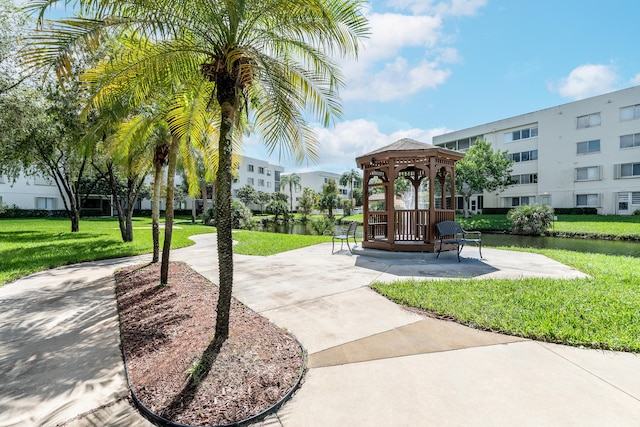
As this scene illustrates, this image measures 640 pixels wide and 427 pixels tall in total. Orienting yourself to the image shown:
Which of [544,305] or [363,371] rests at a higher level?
[544,305]

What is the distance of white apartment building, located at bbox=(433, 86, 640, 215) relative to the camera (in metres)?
28.0

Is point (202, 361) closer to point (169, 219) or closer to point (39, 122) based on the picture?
point (169, 219)

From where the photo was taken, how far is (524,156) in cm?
3625

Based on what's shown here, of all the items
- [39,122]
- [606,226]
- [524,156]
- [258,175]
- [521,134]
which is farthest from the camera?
[258,175]

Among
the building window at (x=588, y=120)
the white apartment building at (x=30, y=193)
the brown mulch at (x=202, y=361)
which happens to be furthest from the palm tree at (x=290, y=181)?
the brown mulch at (x=202, y=361)

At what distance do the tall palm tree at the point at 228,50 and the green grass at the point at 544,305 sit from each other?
3.43m

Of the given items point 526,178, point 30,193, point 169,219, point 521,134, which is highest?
point 521,134

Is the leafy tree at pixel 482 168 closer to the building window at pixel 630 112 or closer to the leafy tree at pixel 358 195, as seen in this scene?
the building window at pixel 630 112

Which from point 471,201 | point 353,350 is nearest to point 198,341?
point 353,350

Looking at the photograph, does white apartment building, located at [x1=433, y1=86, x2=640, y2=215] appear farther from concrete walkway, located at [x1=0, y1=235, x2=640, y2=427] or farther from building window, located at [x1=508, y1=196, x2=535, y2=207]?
concrete walkway, located at [x1=0, y1=235, x2=640, y2=427]

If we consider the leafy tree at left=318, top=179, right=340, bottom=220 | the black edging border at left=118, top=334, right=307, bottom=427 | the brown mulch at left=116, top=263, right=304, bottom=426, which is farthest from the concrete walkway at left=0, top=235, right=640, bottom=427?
the leafy tree at left=318, top=179, right=340, bottom=220

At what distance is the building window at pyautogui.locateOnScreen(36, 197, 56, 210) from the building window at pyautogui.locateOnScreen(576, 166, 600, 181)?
64018mm

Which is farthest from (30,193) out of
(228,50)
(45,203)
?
(228,50)

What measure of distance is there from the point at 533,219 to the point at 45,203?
56.0 m
